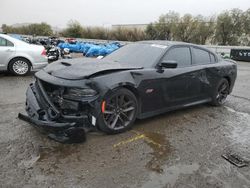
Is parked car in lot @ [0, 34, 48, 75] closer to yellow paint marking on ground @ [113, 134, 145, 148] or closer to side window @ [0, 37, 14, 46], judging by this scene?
side window @ [0, 37, 14, 46]

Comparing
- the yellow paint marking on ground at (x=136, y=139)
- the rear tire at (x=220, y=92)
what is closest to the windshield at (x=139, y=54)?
the yellow paint marking on ground at (x=136, y=139)

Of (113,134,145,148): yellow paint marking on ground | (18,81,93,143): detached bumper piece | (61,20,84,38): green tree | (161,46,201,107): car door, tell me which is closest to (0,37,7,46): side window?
(18,81,93,143): detached bumper piece

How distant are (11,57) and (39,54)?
88 centimetres

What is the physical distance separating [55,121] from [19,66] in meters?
5.84

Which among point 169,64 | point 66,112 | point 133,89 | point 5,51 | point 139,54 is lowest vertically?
point 66,112

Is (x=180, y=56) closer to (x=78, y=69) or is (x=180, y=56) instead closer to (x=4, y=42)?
(x=78, y=69)

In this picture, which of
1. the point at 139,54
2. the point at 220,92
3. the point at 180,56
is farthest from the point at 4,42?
the point at 220,92

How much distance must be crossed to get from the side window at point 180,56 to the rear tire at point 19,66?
5.64 m

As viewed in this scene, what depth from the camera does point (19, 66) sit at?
8766 millimetres

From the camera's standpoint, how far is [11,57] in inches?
334

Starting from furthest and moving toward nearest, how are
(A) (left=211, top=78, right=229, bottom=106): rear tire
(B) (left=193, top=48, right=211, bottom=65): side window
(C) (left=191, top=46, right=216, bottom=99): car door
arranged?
(A) (left=211, top=78, right=229, bottom=106): rear tire → (B) (left=193, top=48, right=211, bottom=65): side window → (C) (left=191, top=46, right=216, bottom=99): car door

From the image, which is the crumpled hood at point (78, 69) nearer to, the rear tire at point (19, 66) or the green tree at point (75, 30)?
the rear tire at point (19, 66)

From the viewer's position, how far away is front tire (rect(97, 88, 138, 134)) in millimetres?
3953

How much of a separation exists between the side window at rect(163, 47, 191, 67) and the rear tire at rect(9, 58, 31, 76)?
222 inches
